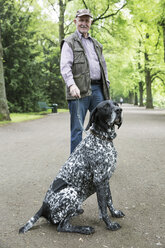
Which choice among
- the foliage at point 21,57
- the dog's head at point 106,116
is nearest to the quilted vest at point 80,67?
the dog's head at point 106,116

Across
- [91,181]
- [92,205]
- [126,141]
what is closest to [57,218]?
[91,181]

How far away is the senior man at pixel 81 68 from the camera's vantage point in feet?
13.9

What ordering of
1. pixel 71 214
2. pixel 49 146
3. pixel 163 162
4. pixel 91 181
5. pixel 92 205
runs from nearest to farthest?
pixel 71 214 < pixel 91 181 < pixel 92 205 < pixel 163 162 < pixel 49 146

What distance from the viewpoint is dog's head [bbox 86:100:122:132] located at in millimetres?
3076

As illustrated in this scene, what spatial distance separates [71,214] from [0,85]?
13008mm

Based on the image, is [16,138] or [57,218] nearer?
[57,218]

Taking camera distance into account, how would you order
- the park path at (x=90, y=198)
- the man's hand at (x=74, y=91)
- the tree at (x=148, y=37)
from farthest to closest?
the tree at (x=148, y=37), the man's hand at (x=74, y=91), the park path at (x=90, y=198)

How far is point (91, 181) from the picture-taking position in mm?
3146

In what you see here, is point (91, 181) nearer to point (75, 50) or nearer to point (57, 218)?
point (57, 218)

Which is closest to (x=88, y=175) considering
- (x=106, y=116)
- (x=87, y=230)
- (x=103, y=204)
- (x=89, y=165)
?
(x=89, y=165)

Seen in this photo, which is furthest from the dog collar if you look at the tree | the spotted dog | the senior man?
the tree

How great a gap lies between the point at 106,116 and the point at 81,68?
1472mm

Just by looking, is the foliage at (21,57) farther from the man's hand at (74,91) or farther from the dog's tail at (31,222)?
the dog's tail at (31,222)

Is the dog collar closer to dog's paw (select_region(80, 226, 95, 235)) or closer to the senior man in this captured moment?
dog's paw (select_region(80, 226, 95, 235))
